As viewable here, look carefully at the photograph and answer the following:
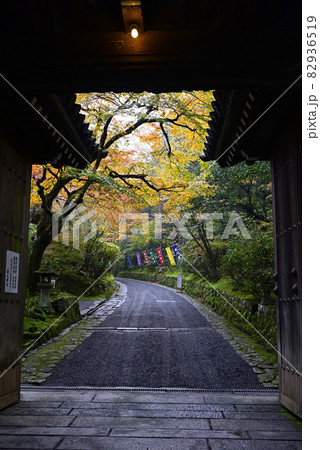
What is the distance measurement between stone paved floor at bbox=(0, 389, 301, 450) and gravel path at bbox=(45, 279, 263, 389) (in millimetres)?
1024

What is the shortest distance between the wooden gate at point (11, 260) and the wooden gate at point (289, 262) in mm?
3424

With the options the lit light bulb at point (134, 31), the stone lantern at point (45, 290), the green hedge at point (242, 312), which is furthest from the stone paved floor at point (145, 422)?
the stone lantern at point (45, 290)

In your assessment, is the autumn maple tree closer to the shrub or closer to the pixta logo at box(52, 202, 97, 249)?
Answer: the pixta logo at box(52, 202, 97, 249)

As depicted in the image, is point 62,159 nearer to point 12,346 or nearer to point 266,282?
point 12,346

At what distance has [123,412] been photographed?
13.0ft

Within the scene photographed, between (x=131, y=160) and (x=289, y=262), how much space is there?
31.2 ft

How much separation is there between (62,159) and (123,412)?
373 cm

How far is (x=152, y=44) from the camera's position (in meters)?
3.04

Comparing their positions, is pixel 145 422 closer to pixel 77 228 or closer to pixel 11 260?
pixel 11 260

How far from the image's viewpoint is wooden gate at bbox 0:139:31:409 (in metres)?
4.24

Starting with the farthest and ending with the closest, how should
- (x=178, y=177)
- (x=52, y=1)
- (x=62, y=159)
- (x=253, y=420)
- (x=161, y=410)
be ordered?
(x=178, y=177) → (x=62, y=159) → (x=161, y=410) → (x=253, y=420) → (x=52, y=1)

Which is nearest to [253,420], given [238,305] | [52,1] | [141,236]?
[52,1]

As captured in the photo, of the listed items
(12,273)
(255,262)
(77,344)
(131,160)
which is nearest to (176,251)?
(131,160)

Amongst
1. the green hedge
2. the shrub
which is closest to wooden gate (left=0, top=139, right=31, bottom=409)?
the green hedge
